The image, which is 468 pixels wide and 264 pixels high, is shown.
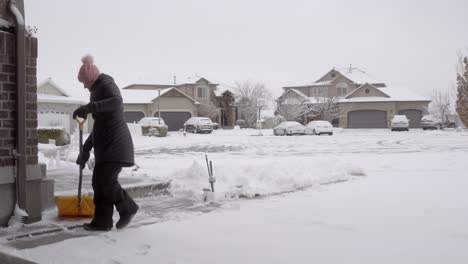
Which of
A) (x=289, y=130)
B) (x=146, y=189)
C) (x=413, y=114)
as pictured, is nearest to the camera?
(x=146, y=189)

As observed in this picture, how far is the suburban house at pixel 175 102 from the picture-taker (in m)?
50.6

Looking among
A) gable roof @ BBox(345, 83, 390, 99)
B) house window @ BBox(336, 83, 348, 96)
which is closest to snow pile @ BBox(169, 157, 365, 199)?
gable roof @ BBox(345, 83, 390, 99)

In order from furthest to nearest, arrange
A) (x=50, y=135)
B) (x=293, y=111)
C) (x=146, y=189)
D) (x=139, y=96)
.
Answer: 1. (x=293, y=111)
2. (x=139, y=96)
3. (x=50, y=135)
4. (x=146, y=189)

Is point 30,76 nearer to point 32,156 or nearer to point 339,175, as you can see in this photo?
point 32,156

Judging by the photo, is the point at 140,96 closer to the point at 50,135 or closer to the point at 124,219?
the point at 50,135

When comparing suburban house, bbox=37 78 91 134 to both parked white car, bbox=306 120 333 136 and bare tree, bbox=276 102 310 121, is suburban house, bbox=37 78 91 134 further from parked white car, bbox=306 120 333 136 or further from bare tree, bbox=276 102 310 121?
bare tree, bbox=276 102 310 121

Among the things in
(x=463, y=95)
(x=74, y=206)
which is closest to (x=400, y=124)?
(x=463, y=95)

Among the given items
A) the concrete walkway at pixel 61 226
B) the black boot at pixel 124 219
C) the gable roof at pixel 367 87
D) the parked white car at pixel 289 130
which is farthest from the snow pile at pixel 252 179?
the gable roof at pixel 367 87

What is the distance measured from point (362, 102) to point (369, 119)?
200 cm

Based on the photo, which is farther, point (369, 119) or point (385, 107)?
point (369, 119)

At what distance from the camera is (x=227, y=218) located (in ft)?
17.9

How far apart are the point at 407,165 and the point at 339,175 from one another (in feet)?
11.0

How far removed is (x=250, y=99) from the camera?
61406mm

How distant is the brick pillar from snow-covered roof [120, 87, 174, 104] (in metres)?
45.4
